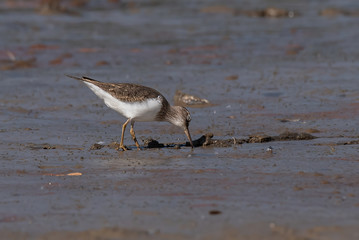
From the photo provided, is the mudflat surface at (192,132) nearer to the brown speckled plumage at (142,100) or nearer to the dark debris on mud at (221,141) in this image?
the dark debris on mud at (221,141)

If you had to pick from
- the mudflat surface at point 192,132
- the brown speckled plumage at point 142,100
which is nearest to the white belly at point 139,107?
the brown speckled plumage at point 142,100

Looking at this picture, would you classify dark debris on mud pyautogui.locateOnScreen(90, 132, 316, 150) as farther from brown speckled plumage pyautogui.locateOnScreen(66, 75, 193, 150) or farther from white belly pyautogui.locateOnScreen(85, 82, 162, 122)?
white belly pyautogui.locateOnScreen(85, 82, 162, 122)

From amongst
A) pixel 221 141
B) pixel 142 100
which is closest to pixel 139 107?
pixel 142 100

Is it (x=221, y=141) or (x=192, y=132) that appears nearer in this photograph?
(x=221, y=141)

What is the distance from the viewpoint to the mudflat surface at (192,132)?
5.60 metres

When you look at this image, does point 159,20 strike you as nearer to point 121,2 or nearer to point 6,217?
point 121,2

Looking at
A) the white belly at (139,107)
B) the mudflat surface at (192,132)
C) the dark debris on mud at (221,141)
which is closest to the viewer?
the mudflat surface at (192,132)

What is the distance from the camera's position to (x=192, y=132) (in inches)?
377

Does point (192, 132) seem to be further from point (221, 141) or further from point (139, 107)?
point (139, 107)

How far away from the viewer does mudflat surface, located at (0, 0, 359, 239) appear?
221 inches

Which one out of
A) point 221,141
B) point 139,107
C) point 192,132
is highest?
point 139,107

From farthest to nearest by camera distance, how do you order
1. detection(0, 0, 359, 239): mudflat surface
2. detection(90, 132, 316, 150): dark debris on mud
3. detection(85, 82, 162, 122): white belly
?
detection(85, 82, 162, 122): white belly < detection(90, 132, 316, 150): dark debris on mud < detection(0, 0, 359, 239): mudflat surface

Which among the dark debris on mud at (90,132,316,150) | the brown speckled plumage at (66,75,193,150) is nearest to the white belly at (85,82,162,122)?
the brown speckled plumage at (66,75,193,150)

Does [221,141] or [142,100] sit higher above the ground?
[142,100]
